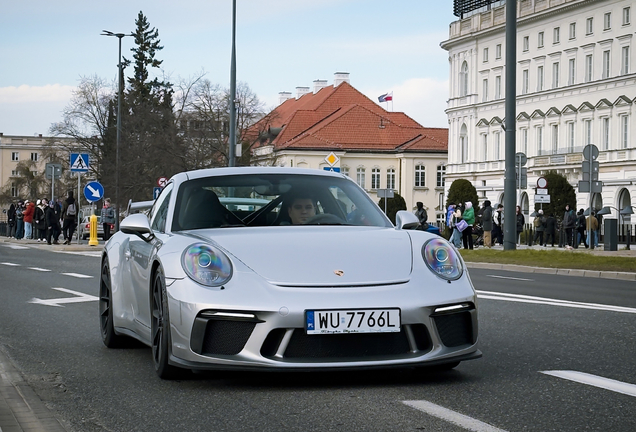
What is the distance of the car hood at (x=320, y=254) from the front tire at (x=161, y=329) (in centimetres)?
43

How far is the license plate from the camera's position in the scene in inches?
255

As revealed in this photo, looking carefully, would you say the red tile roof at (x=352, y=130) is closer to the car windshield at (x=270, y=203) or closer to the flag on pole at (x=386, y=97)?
the flag on pole at (x=386, y=97)

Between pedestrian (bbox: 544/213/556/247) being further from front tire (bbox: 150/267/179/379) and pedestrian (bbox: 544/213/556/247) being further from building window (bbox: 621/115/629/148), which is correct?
front tire (bbox: 150/267/179/379)

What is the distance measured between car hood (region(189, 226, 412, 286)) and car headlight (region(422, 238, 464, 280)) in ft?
0.39

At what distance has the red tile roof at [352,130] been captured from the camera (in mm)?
115812

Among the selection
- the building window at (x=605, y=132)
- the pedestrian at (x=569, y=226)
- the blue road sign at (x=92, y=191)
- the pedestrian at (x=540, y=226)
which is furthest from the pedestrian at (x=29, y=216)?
the building window at (x=605, y=132)

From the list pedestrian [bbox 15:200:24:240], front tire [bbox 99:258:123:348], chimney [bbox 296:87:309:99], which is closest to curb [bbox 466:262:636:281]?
front tire [bbox 99:258:123:348]

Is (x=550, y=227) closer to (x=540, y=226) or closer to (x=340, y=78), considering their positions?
(x=540, y=226)

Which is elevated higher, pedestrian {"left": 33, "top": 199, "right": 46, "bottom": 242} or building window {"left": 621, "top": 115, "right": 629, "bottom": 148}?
building window {"left": 621, "top": 115, "right": 629, "bottom": 148}

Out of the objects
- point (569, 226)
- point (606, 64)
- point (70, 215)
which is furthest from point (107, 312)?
point (606, 64)

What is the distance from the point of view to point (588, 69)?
8769 centimetres

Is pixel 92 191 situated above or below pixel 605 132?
below

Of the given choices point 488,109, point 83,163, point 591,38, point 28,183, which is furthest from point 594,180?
point 28,183

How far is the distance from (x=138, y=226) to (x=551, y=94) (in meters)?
87.5
